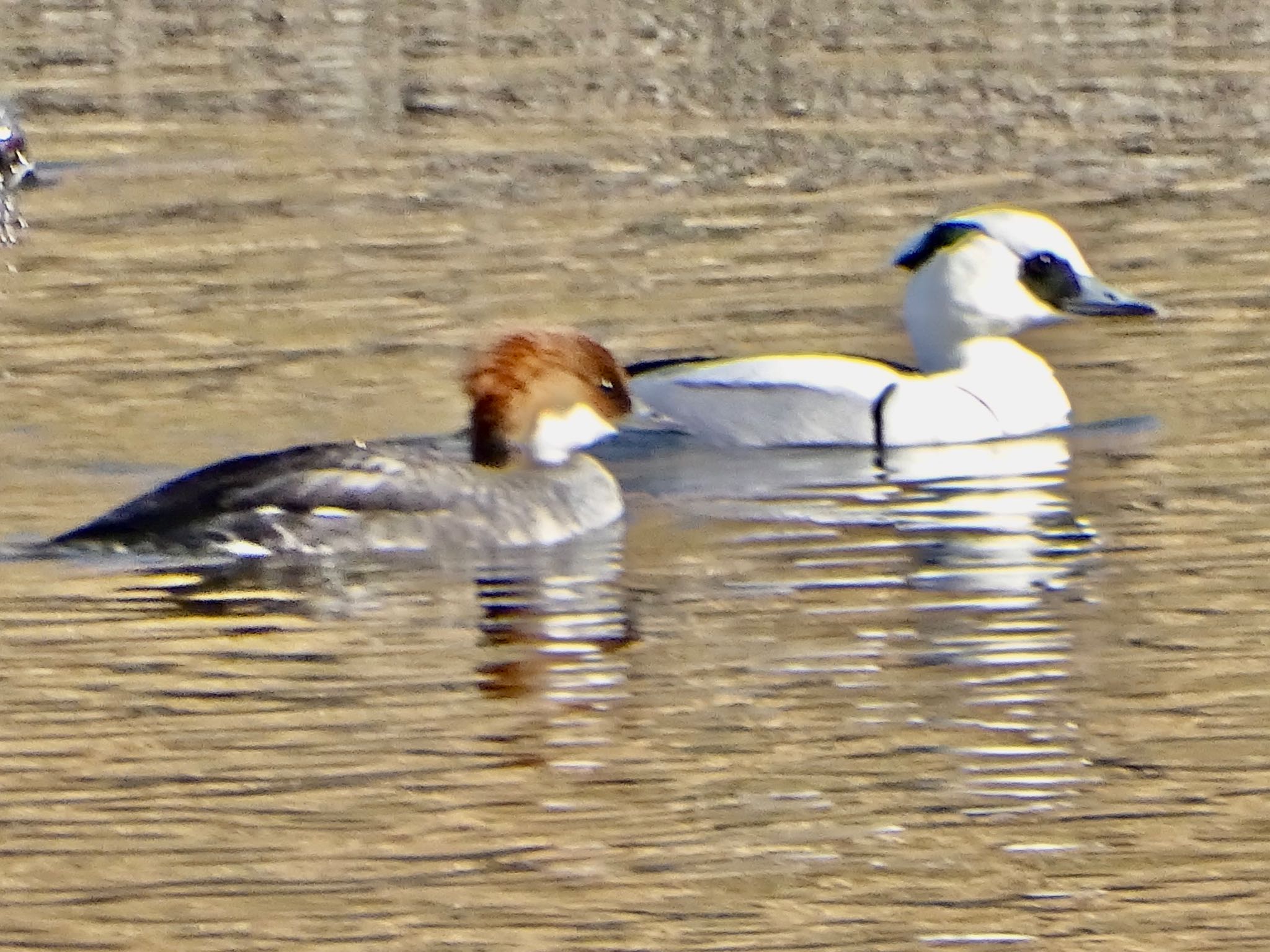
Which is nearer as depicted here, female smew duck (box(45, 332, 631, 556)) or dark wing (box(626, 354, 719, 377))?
female smew duck (box(45, 332, 631, 556))

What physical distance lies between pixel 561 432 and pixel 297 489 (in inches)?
42.4

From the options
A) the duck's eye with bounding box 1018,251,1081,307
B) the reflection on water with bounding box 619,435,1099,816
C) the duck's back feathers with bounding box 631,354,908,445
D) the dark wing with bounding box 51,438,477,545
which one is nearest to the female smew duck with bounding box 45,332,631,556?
the dark wing with bounding box 51,438,477,545

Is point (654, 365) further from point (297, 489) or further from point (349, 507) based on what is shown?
point (297, 489)

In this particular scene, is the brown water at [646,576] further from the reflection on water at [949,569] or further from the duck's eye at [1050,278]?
the duck's eye at [1050,278]

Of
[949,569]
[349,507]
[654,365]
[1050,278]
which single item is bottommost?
[949,569]

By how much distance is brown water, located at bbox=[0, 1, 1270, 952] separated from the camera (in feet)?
21.6

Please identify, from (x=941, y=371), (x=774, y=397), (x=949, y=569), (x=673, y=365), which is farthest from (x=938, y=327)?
(x=949, y=569)

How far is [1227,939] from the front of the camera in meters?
6.15

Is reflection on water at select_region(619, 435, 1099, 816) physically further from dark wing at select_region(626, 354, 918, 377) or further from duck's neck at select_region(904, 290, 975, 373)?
duck's neck at select_region(904, 290, 975, 373)

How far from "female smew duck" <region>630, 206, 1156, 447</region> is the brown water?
0.26 m

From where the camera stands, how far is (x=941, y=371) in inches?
503

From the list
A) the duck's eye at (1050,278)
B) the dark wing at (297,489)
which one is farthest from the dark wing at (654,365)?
the dark wing at (297,489)

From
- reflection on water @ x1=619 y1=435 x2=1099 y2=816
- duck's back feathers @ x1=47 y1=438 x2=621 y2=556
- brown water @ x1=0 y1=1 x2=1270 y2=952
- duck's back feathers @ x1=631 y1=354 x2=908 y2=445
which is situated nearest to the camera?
brown water @ x1=0 y1=1 x2=1270 y2=952

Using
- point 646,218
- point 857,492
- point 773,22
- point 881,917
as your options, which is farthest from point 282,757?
point 773,22
